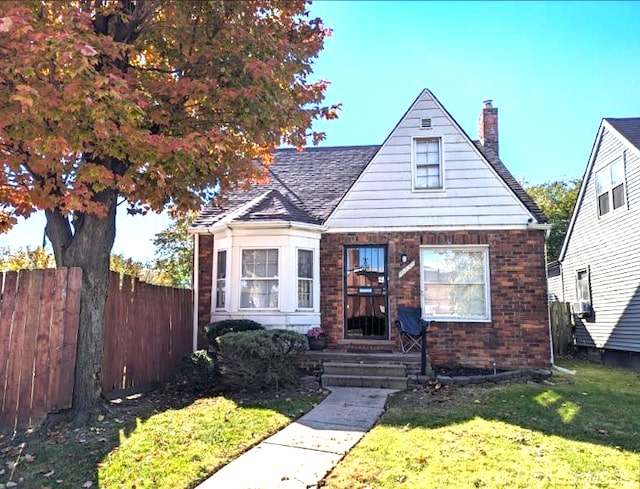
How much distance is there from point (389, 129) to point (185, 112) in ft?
19.4

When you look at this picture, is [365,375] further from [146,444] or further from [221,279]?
[146,444]

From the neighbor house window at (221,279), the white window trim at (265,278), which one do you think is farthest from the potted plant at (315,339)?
the neighbor house window at (221,279)

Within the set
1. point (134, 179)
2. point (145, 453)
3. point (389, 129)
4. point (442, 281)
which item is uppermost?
point (389, 129)

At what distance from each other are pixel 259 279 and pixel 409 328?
3.38m

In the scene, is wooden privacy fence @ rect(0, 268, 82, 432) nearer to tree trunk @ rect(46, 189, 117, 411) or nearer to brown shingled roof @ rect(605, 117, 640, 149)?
tree trunk @ rect(46, 189, 117, 411)

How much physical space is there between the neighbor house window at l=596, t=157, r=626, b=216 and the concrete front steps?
27.8ft

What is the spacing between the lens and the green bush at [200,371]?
819cm

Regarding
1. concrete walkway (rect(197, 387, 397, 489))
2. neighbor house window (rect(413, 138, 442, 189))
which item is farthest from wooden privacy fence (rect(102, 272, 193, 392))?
neighbor house window (rect(413, 138, 442, 189))

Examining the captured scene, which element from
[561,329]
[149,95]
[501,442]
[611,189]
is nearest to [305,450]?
[501,442]

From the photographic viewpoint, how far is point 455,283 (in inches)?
418

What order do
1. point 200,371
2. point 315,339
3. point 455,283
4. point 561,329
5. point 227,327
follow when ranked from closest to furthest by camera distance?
point 200,371
point 227,327
point 315,339
point 455,283
point 561,329

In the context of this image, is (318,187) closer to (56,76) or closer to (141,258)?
(56,76)

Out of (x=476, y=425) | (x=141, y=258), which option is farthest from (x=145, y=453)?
(x=141, y=258)

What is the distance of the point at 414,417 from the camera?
20.7ft
